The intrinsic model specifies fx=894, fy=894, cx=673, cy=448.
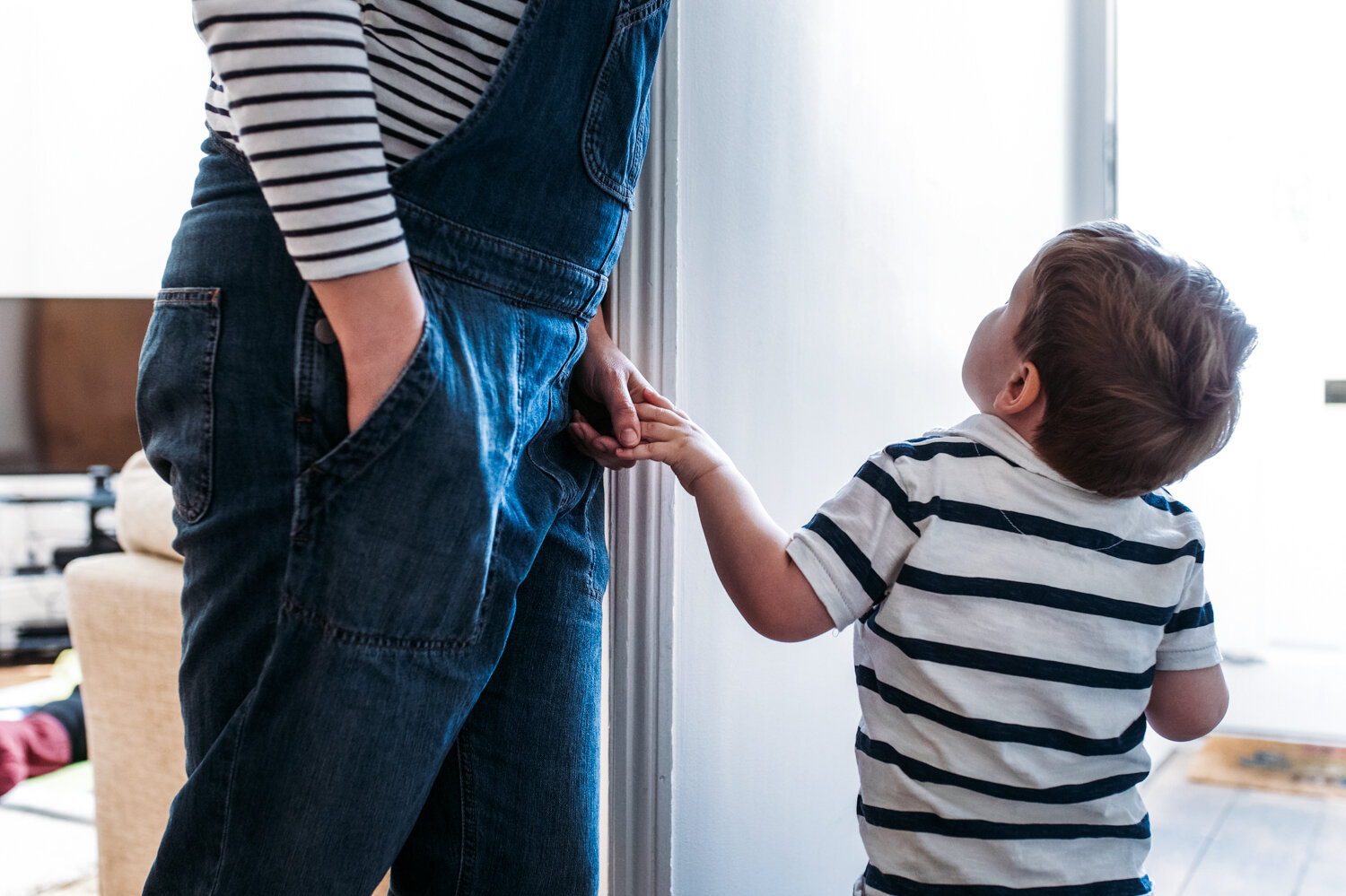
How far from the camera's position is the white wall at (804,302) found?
0.93 meters

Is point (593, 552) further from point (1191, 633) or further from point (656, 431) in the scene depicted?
point (1191, 633)

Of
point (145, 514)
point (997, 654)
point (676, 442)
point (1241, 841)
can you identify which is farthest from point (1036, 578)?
point (1241, 841)

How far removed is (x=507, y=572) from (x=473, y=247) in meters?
0.19

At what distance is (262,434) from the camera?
1.46ft

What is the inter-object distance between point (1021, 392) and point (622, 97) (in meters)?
0.39

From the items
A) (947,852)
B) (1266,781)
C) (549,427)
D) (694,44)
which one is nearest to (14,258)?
(694,44)

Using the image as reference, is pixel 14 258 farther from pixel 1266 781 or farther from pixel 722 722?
pixel 1266 781

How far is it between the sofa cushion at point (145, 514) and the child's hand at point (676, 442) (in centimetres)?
62

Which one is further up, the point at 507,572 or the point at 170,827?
the point at 507,572

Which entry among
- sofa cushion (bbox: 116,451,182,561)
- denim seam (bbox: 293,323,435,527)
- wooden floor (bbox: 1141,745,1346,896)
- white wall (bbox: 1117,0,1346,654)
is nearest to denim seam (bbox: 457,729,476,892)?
denim seam (bbox: 293,323,435,527)

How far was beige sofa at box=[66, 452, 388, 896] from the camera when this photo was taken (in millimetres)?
1030

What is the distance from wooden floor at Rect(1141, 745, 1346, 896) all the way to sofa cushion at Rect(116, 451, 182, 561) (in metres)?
1.64

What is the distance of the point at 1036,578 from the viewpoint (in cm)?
69

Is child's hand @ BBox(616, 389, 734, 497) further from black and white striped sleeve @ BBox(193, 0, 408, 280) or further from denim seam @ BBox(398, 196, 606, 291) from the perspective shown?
black and white striped sleeve @ BBox(193, 0, 408, 280)
